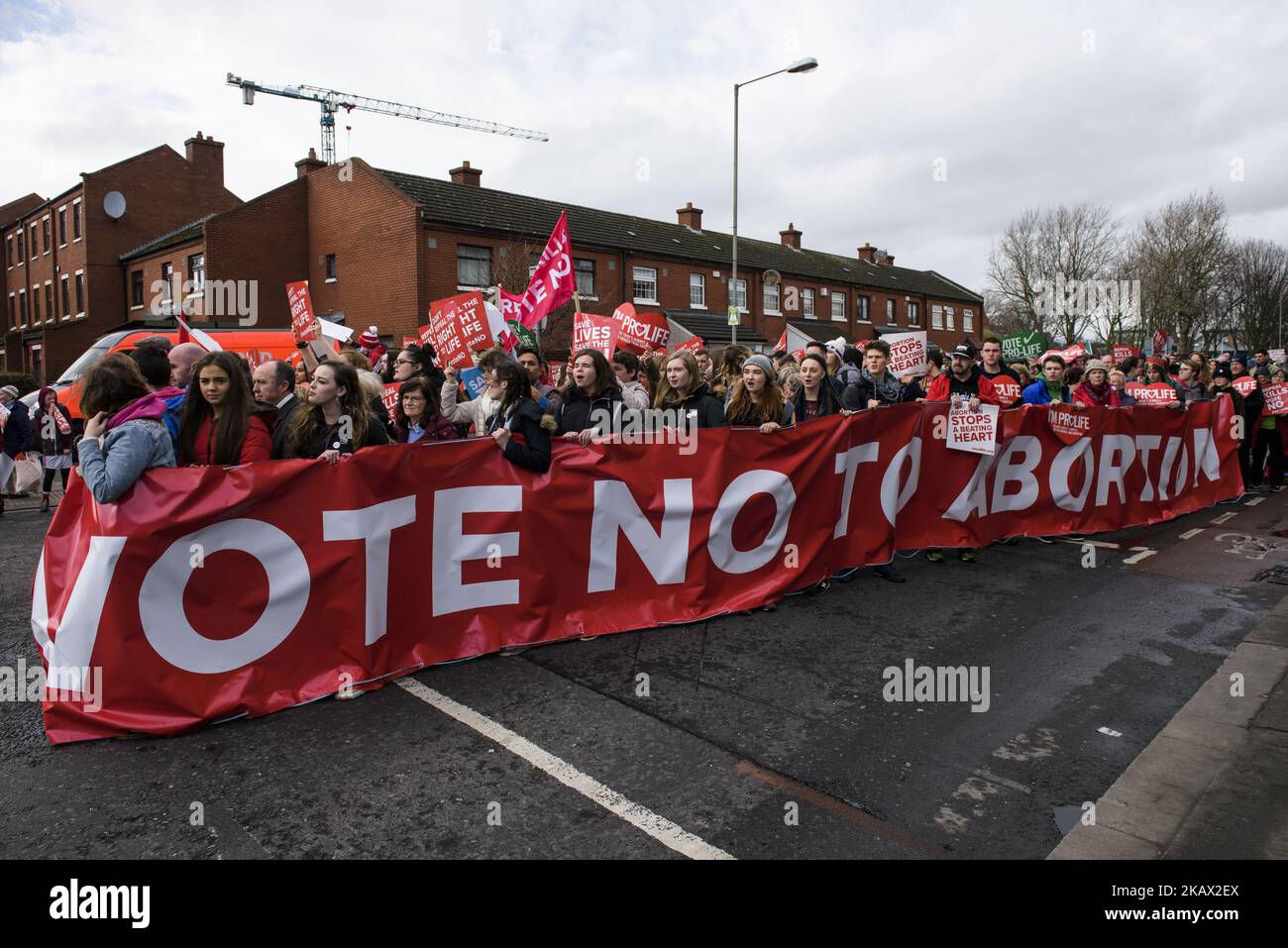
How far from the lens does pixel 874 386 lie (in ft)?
24.6

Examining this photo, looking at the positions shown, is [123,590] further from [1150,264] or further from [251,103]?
[251,103]

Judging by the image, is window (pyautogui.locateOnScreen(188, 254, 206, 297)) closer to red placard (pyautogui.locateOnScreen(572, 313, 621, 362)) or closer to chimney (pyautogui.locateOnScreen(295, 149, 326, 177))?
chimney (pyautogui.locateOnScreen(295, 149, 326, 177))

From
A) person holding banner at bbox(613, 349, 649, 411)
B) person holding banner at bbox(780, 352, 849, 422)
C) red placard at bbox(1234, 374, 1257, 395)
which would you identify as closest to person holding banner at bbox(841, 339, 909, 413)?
person holding banner at bbox(780, 352, 849, 422)

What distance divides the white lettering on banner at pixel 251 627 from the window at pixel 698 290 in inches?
1270

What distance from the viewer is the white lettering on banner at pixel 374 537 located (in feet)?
15.0

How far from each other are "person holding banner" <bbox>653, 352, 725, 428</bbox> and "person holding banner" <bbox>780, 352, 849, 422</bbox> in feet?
3.06

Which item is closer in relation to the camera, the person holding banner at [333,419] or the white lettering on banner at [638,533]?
the person holding banner at [333,419]

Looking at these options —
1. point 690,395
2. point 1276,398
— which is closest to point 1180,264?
point 1276,398

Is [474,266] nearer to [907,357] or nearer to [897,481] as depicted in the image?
[907,357]

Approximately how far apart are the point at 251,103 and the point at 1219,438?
82.2m

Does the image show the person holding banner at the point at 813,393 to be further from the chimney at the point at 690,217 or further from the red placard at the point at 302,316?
the chimney at the point at 690,217

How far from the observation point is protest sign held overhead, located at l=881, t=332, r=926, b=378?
7691 millimetres

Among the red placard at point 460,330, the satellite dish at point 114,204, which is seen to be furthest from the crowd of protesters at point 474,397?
the satellite dish at point 114,204
